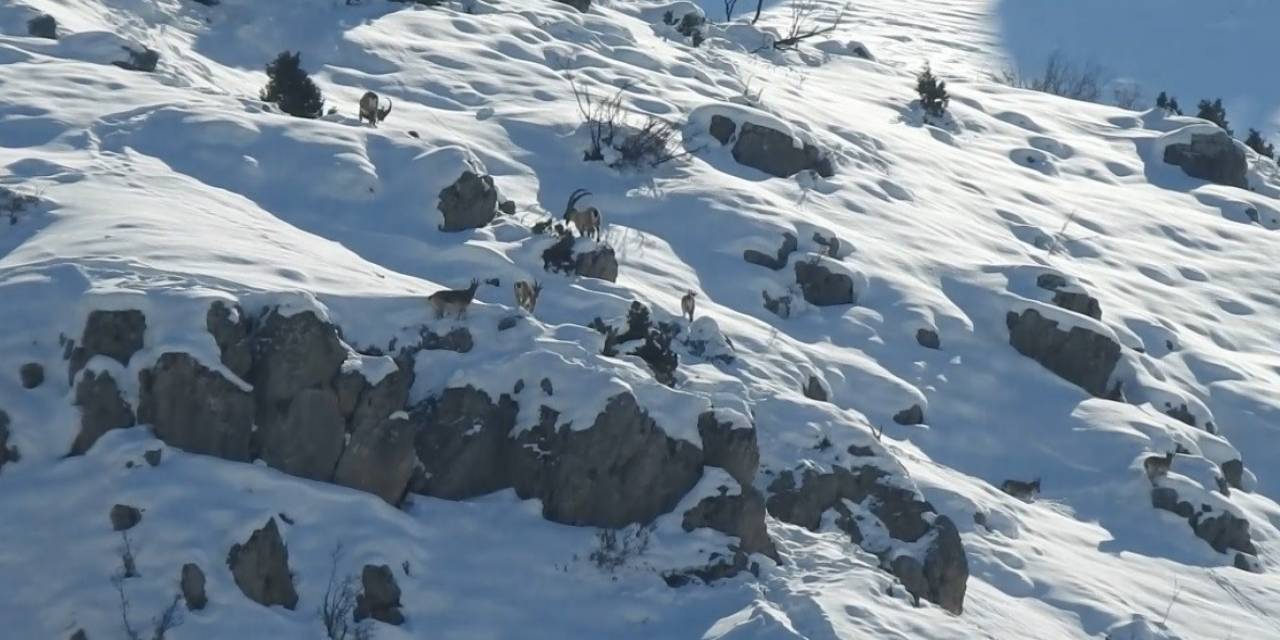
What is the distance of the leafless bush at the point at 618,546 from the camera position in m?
10.9

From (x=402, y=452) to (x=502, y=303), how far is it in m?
3.00

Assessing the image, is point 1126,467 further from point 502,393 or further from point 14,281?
point 14,281

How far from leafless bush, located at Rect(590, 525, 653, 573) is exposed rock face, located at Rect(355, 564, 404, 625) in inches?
55.4

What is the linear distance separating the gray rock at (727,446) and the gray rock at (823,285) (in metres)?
5.25

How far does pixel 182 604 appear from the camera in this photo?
970 centimetres

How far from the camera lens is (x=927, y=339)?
663 inches

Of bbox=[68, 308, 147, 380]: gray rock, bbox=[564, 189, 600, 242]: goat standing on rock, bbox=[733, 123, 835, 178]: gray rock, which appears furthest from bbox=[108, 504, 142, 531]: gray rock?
bbox=[733, 123, 835, 178]: gray rock

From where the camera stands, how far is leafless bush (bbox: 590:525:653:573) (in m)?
10.9

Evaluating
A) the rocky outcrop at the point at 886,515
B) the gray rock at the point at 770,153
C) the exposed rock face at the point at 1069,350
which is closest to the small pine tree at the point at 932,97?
the gray rock at the point at 770,153

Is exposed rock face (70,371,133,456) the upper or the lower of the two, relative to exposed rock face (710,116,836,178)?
upper

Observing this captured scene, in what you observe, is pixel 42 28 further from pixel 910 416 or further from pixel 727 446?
pixel 727 446

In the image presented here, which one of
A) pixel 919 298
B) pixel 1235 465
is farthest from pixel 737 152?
pixel 1235 465

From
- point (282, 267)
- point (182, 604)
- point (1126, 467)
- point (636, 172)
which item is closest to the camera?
point (182, 604)

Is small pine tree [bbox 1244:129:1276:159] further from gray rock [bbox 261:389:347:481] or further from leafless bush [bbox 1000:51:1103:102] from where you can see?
gray rock [bbox 261:389:347:481]
